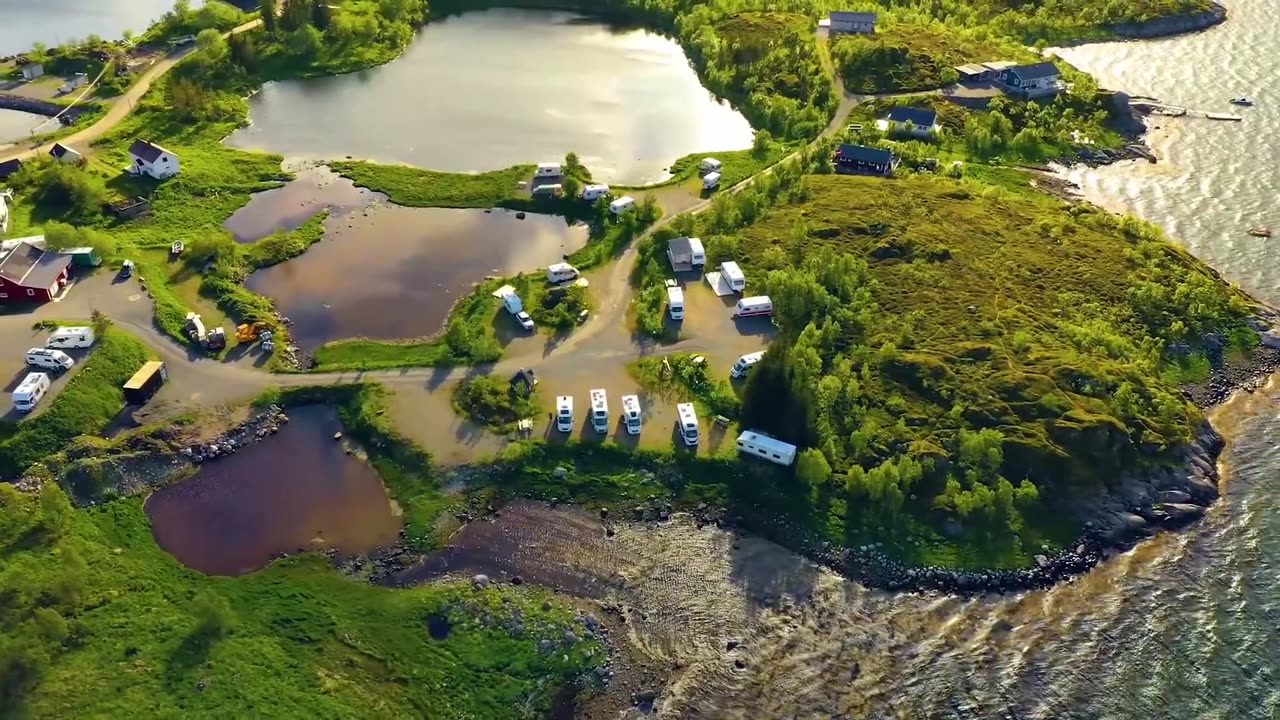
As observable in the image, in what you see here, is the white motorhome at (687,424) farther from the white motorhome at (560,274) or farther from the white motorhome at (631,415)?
the white motorhome at (560,274)

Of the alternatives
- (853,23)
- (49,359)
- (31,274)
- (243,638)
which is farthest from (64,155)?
(853,23)

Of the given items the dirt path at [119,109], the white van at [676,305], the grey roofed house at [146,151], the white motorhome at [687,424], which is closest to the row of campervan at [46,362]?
the grey roofed house at [146,151]

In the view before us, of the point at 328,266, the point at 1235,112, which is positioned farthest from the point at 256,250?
the point at 1235,112

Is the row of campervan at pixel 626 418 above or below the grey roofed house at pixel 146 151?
below

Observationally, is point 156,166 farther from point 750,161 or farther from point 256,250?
point 750,161

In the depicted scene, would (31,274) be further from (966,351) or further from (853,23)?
(853,23)

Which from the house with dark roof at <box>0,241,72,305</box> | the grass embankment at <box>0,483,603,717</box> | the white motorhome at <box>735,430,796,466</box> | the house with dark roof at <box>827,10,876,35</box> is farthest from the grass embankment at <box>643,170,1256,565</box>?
the house with dark roof at <box>0,241,72,305</box>
